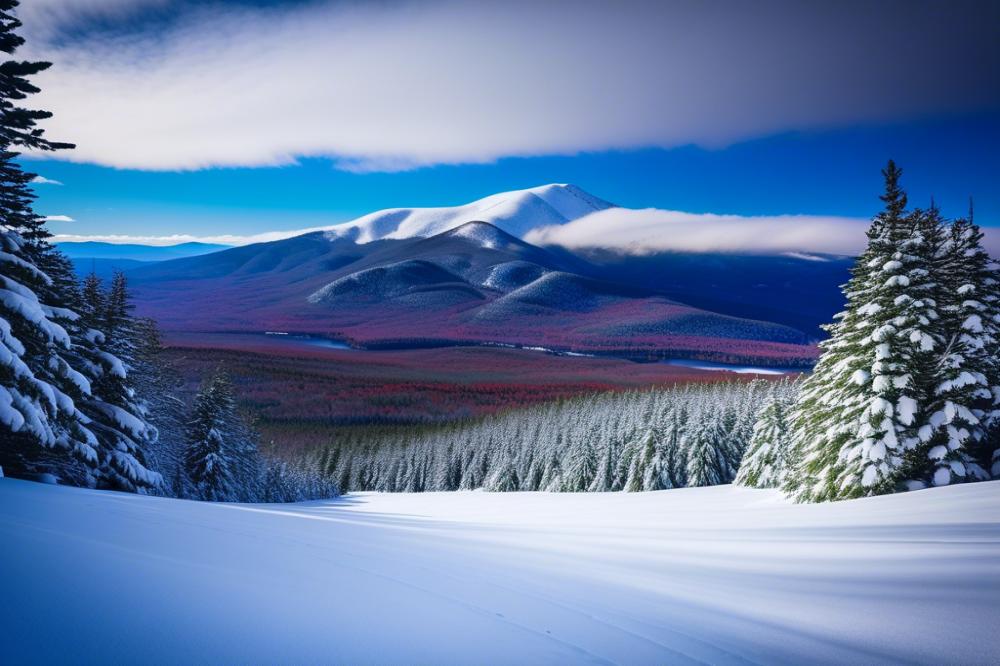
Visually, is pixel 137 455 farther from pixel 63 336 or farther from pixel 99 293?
pixel 63 336

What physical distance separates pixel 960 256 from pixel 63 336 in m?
27.8

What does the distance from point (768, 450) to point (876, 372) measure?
15855mm

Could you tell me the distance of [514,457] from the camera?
65.4m

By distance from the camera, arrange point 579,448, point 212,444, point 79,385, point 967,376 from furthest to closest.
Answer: point 579,448, point 212,444, point 967,376, point 79,385

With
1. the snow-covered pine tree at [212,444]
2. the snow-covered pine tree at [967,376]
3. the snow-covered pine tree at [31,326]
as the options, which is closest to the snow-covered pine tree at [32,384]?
the snow-covered pine tree at [31,326]

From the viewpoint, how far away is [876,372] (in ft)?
Answer: 52.2

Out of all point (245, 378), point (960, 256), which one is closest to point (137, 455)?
point (960, 256)

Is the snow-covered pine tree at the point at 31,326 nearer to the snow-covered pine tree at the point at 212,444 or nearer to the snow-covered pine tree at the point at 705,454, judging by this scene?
the snow-covered pine tree at the point at 212,444

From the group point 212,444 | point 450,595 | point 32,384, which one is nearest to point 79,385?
point 32,384

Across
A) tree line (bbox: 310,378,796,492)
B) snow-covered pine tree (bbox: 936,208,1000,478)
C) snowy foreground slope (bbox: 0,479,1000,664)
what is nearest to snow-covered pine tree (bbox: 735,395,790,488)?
tree line (bbox: 310,378,796,492)

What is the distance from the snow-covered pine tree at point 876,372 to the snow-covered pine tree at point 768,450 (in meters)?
11.4

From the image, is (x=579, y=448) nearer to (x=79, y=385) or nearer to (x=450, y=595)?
(x=79, y=385)

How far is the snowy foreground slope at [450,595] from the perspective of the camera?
2.83 m

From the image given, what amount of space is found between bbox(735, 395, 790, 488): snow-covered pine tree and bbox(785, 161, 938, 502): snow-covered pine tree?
1144 cm
